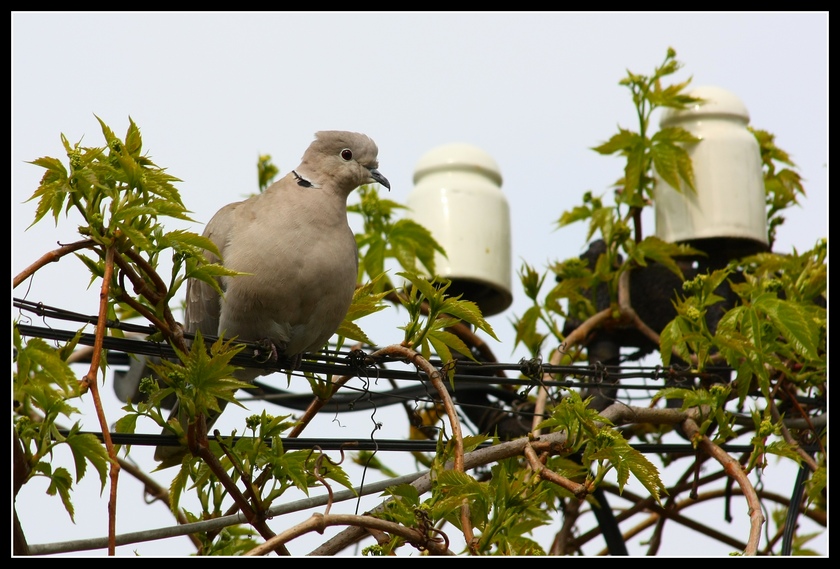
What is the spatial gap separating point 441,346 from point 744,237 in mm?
2570

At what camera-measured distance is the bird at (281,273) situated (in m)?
3.61

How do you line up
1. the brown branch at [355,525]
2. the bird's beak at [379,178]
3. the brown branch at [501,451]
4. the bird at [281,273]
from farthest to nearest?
the bird's beak at [379,178] < the bird at [281,273] < the brown branch at [501,451] < the brown branch at [355,525]

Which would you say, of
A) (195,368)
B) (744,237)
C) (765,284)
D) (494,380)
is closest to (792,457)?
(765,284)

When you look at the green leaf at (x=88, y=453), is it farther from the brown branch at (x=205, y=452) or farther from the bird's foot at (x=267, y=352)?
the bird's foot at (x=267, y=352)

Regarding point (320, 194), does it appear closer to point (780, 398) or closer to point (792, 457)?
point (792, 457)

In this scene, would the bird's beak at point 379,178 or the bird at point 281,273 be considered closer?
the bird at point 281,273

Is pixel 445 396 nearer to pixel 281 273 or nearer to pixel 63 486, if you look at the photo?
pixel 281 273

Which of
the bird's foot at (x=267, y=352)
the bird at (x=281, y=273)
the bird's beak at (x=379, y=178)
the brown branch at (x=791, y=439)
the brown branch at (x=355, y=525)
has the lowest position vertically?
the brown branch at (x=355, y=525)

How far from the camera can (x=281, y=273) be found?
142 inches

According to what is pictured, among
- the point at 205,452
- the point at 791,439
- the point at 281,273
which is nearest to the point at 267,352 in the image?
the point at 281,273

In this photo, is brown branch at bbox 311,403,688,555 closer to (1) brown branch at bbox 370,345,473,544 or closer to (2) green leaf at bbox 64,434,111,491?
(1) brown branch at bbox 370,345,473,544

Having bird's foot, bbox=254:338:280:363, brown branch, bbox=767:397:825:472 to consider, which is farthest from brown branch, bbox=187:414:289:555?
brown branch, bbox=767:397:825:472

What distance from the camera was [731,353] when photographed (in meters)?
3.98

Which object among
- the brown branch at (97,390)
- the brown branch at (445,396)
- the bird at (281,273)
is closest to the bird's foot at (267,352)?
the bird at (281,273)
